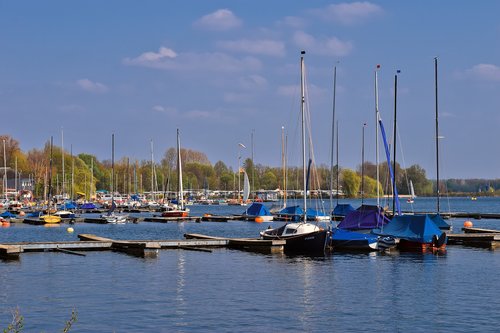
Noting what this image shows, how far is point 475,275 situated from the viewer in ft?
142

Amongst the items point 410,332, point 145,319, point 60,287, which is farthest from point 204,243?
point 410,332

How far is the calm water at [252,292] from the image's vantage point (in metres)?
29.3

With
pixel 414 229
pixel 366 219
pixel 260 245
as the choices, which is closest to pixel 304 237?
pixel 260 245

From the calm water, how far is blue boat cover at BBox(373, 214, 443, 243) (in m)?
2.07

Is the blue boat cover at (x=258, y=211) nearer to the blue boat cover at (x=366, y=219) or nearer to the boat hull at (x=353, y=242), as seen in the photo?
the blue boat cover at (x=366, y=219)

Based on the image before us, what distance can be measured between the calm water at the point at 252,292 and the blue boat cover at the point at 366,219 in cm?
795

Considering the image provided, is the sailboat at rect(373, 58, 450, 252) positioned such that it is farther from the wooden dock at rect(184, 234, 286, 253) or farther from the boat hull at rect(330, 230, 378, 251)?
the wooden dock at rect(184, 234, 286, 253)

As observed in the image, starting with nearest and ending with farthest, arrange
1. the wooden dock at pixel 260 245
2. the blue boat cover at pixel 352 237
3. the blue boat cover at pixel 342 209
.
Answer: the wooden dock at pixel 260 245 < the blue boat cover at pixel 352 237 < the blue boat cover at pixel 342 209

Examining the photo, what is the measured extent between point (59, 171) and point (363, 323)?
564 ft

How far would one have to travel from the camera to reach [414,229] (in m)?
55.1

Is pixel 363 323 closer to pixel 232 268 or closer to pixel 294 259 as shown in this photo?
pixel 232 268

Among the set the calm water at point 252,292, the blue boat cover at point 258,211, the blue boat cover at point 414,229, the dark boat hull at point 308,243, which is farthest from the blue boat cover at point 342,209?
the dark boat hull at point 308,243

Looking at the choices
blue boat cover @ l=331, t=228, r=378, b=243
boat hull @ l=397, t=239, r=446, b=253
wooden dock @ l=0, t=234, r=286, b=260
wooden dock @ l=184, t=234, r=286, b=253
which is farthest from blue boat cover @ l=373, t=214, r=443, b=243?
wooden dock @ l=0, t=234, r=286, b=260

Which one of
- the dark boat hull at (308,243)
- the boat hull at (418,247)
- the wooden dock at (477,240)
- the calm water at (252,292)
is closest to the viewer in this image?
the calm water at (252,292)
